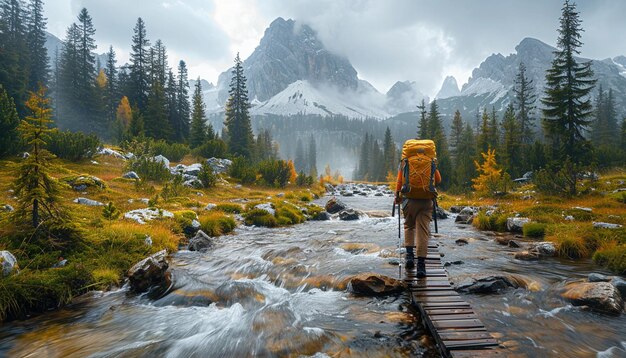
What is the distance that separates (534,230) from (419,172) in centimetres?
814

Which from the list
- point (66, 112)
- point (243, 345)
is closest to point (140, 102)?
point (66, 112)

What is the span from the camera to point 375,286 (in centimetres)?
622

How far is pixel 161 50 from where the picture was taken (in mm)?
60031

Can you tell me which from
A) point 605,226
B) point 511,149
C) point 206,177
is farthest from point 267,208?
point 511,149

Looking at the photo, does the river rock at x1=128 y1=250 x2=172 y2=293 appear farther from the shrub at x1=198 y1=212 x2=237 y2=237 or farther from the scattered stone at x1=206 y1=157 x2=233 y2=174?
the scattered stone at x1=206 y1=157 x2=233 y2=174

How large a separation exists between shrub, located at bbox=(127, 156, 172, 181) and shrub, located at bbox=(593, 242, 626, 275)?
2140 centimetres

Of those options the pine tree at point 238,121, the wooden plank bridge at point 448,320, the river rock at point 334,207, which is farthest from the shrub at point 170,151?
the wooden plank bridge at point 448,320

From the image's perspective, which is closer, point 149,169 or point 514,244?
point 514,244

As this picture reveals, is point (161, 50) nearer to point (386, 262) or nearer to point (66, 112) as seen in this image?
point (66, 112)

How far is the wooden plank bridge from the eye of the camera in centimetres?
386

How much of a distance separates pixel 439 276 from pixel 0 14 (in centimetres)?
7511

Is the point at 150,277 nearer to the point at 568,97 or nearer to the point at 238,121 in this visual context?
the point at 568,97

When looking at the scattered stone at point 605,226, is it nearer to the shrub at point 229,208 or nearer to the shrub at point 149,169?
the shrub at point 229,208

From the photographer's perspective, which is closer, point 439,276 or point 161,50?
point 439,276
